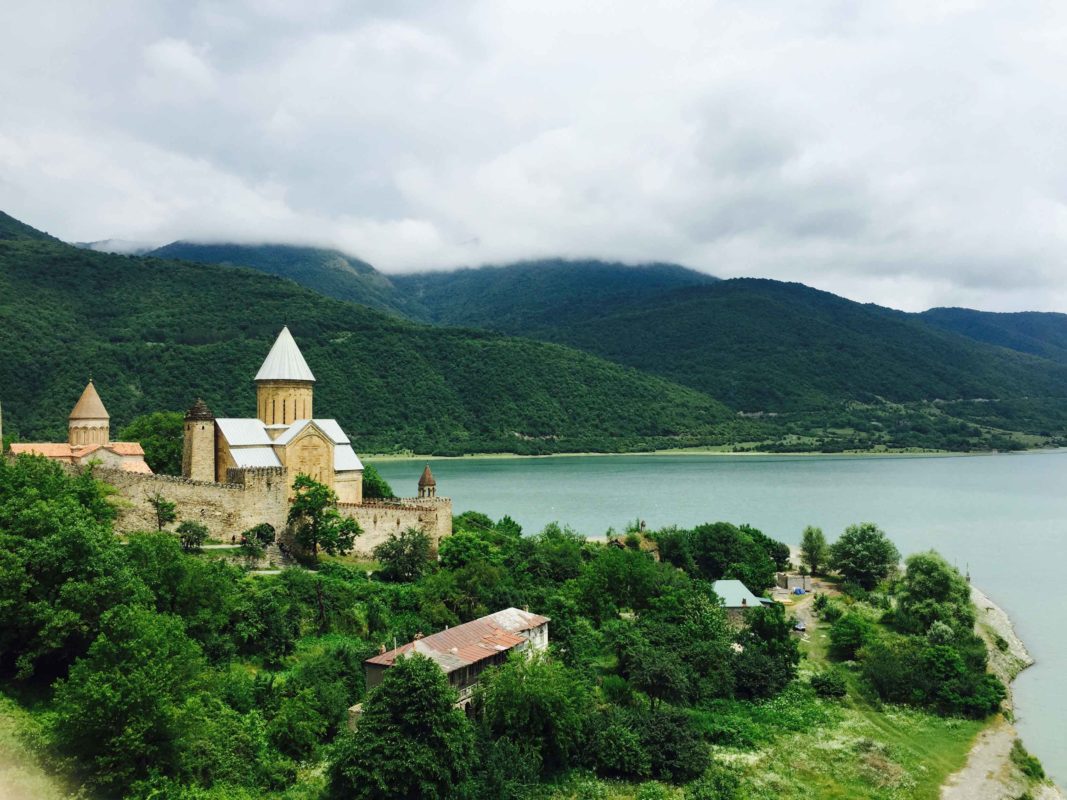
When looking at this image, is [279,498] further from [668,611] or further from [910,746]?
[910,746]

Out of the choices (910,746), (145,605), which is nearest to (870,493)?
(910,746)

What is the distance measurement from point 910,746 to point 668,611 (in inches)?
300

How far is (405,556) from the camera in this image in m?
25.9

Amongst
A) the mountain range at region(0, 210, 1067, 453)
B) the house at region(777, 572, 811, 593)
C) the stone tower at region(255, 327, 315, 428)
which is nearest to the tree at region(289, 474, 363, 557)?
the stone tower at region(255, 327, 315, 428)

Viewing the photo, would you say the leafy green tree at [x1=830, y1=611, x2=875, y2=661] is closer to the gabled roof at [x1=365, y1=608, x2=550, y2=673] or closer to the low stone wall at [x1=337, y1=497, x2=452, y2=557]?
the gabled roof at [x1=365, y1=608, x2=550, y2=673]

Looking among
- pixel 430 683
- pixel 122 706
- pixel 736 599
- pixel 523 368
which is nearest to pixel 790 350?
pixel 523 368

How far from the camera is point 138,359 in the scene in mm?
81875

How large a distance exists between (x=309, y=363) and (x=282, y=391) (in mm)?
69152

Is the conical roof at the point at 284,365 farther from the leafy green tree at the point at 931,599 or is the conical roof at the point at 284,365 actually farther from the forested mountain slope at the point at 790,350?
the forested mountain slope at the point at 790,350

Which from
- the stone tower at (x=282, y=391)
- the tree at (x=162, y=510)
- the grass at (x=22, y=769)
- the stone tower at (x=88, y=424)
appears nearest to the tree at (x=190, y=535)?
the tree at (x=162, y=510)

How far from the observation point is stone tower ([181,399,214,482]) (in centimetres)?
2686

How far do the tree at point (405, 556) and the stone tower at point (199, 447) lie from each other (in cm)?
623

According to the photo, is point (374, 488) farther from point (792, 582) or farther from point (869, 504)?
point (869, 504)

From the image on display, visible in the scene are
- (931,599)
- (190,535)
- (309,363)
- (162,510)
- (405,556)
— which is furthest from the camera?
(309,363)
